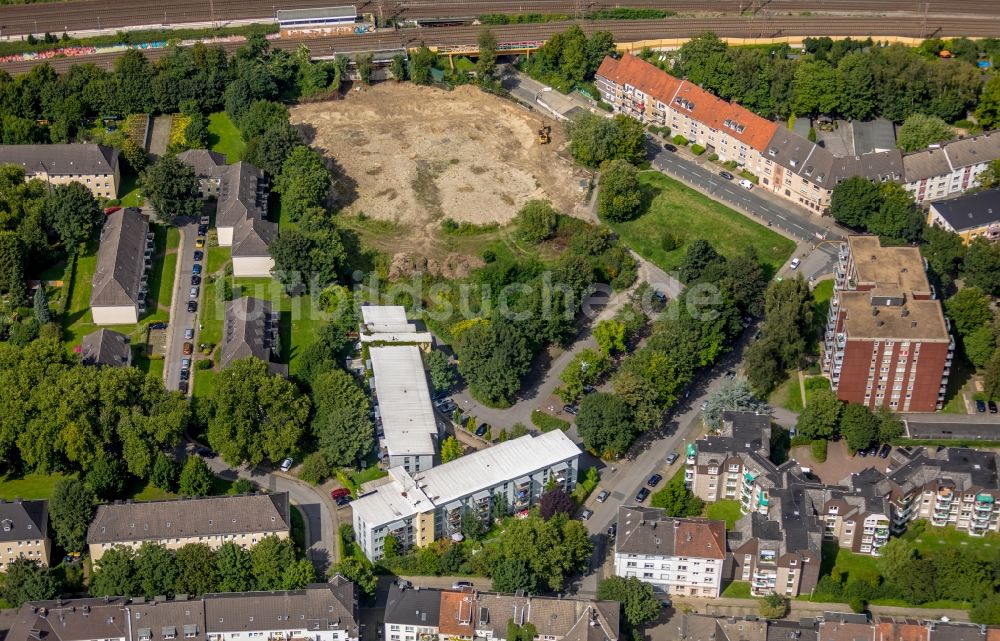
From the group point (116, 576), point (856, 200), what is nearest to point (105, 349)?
point (116, 576)

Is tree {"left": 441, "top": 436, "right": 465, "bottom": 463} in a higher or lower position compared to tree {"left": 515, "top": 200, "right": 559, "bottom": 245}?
lower

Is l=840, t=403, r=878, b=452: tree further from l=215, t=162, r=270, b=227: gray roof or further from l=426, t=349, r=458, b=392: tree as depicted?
l=215, t=162, r=270, b=227: gray roof

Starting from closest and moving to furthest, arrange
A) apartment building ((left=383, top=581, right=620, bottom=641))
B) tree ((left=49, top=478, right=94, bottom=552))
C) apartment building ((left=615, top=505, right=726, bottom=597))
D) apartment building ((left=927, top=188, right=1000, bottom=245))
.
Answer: apartment building ((left=383, top=581, right=620, bottom=641)), apartment building ((left=615, top=505, right=726, bottom=597)), tree ((left=49, top=478, right=94, bottom=552)), apartment building ((left=927, top=188, right=1000, bottom=245))

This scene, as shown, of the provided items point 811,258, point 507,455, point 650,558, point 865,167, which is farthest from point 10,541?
point 865,167

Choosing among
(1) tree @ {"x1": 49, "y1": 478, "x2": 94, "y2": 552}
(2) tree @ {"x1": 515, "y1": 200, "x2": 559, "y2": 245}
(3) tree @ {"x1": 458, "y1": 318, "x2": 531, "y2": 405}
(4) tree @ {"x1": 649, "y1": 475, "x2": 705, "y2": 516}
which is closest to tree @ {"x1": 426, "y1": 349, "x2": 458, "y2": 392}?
(3) tree @ {"x1": 458, "y1": 318, "x2": 531, "y2": 405}

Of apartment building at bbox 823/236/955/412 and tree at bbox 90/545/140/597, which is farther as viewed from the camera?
apartment building at bbox 823/236/955/412

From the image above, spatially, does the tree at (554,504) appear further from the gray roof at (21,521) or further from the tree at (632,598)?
the gray roof at (21,521)

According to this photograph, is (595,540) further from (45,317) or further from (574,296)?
(45,317)
